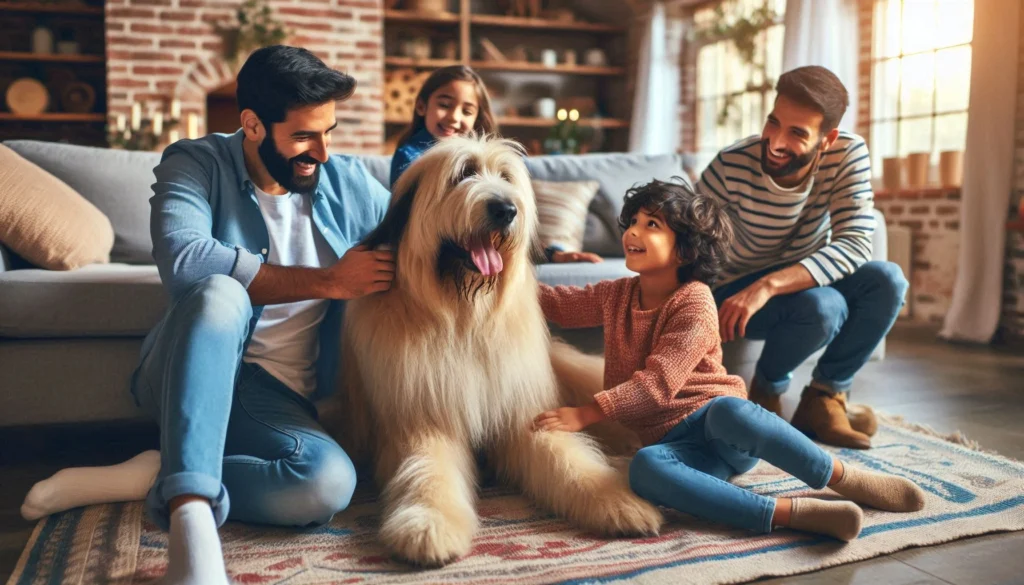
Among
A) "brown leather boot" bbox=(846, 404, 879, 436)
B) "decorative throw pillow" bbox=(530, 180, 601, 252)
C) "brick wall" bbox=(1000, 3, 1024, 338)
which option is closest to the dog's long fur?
"brown leather boot" bbox=(846, 404, 879, 436)

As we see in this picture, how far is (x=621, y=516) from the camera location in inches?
59.4

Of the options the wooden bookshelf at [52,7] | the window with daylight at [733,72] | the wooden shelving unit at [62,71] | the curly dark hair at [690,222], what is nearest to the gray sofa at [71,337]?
the curly dark hair at [690,222]

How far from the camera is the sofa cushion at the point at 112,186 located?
8.79 ft

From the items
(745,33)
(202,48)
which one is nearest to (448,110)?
(202,48)

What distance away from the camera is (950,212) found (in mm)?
4660

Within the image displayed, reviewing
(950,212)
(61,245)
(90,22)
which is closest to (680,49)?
(950,212)

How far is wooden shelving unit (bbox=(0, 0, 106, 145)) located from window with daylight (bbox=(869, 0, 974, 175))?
5.36 m

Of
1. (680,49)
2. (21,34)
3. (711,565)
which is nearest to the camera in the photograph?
(711,565)

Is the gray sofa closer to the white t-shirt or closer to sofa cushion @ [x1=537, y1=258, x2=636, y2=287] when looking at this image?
the white t-shirt

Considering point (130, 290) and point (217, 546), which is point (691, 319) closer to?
point (217, 546)

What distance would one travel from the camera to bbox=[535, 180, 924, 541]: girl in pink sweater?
154cm

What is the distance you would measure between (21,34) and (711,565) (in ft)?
23.0

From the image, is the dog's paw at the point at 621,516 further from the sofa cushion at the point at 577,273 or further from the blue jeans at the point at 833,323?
the sofa cushion at the point at 577,273

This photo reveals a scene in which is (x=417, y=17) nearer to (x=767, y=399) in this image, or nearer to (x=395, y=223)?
(x=767, y=399)
